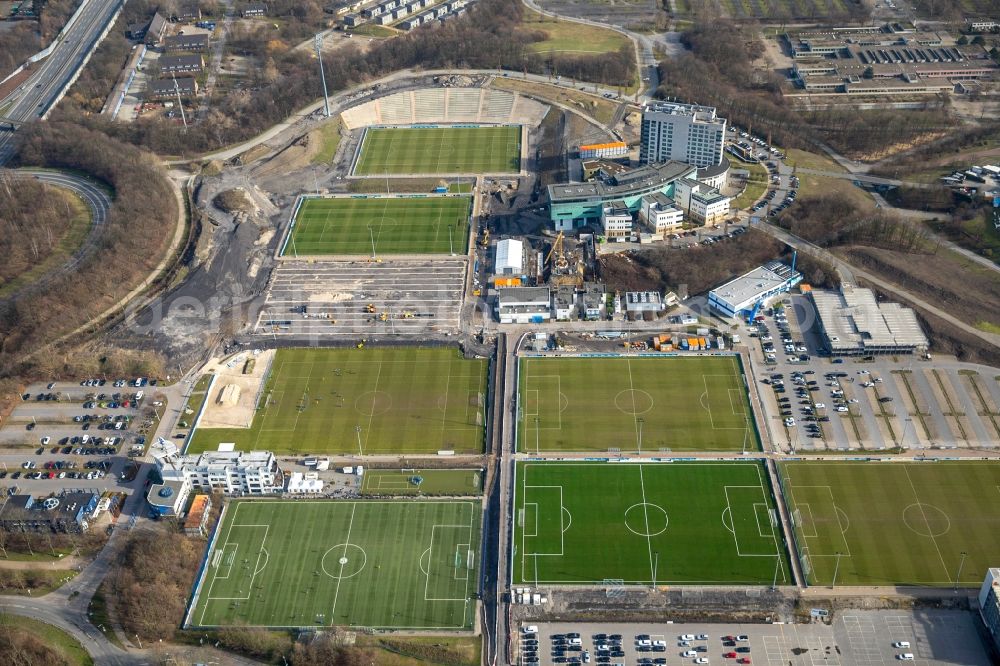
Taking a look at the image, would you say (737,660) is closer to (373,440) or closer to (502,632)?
(502,632)

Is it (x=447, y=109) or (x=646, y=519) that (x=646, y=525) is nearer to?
(x=646, y=519)

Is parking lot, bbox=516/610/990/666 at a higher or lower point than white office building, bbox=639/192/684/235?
lower

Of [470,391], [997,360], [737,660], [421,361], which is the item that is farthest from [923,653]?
[421,361]

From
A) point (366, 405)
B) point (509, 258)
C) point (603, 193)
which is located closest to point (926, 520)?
point (366, 405)

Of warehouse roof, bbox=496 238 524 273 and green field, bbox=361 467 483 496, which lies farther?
warehouse roof, bbox=496 238 524 273

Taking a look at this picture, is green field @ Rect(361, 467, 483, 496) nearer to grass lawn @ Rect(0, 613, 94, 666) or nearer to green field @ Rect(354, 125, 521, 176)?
grass lawn @ Rect(0, 613, 94, 666)

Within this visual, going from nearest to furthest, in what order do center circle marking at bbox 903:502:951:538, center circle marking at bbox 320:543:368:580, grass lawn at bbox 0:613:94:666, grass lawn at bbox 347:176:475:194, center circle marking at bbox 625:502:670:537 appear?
grass lawn at bbox 0:613:94:666
center circle marking at bbox 320:543:368:580
center circle marking at bbox 903:502:951:538
center circle marking at bbox 625:502:670:537
grass lawn at bbox 347:176:475:194

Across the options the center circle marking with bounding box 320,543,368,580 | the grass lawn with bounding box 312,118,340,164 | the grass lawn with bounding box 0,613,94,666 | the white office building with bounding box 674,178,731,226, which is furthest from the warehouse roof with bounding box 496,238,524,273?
the grass lawn with bounding box 0,613,94,666
